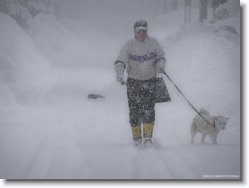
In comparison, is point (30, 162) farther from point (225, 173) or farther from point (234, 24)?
point (234, 24)

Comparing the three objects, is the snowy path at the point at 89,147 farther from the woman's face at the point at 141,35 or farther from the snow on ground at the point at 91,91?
the woman's face at the point at 141,35

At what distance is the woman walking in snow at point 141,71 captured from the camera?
2285 millimetres

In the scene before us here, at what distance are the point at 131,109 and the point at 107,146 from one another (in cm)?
50

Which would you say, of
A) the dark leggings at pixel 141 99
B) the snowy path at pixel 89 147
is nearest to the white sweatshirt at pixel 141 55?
the dark leggings at pixel 141 99

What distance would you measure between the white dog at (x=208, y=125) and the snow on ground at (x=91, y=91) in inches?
4.4

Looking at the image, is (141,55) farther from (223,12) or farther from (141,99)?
(223,12)

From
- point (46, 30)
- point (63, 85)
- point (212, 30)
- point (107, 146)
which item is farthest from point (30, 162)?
point (212, 30)

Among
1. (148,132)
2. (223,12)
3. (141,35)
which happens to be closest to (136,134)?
(148,132)

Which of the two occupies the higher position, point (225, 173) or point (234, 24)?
point (234, 24)

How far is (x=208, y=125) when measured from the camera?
237 cm

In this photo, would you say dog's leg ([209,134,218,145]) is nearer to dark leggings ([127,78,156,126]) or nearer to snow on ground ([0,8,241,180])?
snow on ground ([0,8,241,180])

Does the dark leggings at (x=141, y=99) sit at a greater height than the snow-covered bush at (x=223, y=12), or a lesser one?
lesser

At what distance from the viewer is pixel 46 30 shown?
8.89 ft

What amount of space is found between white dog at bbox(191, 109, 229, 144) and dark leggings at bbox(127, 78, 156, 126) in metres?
0.53
